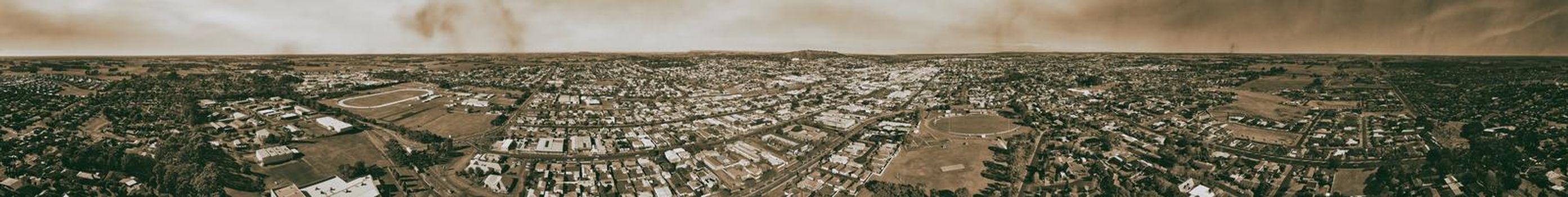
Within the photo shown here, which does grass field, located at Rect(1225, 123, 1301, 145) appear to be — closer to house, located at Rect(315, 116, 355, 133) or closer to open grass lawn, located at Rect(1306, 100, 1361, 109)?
open grass lawn, located at Rect(1306, 100, 1361, 109)

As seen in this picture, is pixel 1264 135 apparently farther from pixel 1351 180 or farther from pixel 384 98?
pixel 384 98

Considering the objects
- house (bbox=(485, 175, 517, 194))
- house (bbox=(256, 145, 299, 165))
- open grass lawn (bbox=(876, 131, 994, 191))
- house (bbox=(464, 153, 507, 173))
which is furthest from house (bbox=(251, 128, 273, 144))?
open grass lawn (bbox=(876, 131, 994, 191))

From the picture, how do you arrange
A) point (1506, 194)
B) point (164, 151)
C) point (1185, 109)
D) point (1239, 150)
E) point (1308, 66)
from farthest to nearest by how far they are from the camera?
point (1308, 66) < point (1185, 109) < point (1239, 150) < point (164, 151) < point (1506, 194)

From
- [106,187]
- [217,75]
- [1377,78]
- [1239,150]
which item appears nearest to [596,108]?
[106,187]

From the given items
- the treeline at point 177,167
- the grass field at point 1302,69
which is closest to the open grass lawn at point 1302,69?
the grass field at point 1302,69

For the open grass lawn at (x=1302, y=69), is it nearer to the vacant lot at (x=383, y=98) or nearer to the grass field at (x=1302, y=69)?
the grass field at (x=1302, y=69)

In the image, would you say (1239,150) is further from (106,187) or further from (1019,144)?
(106,187)
